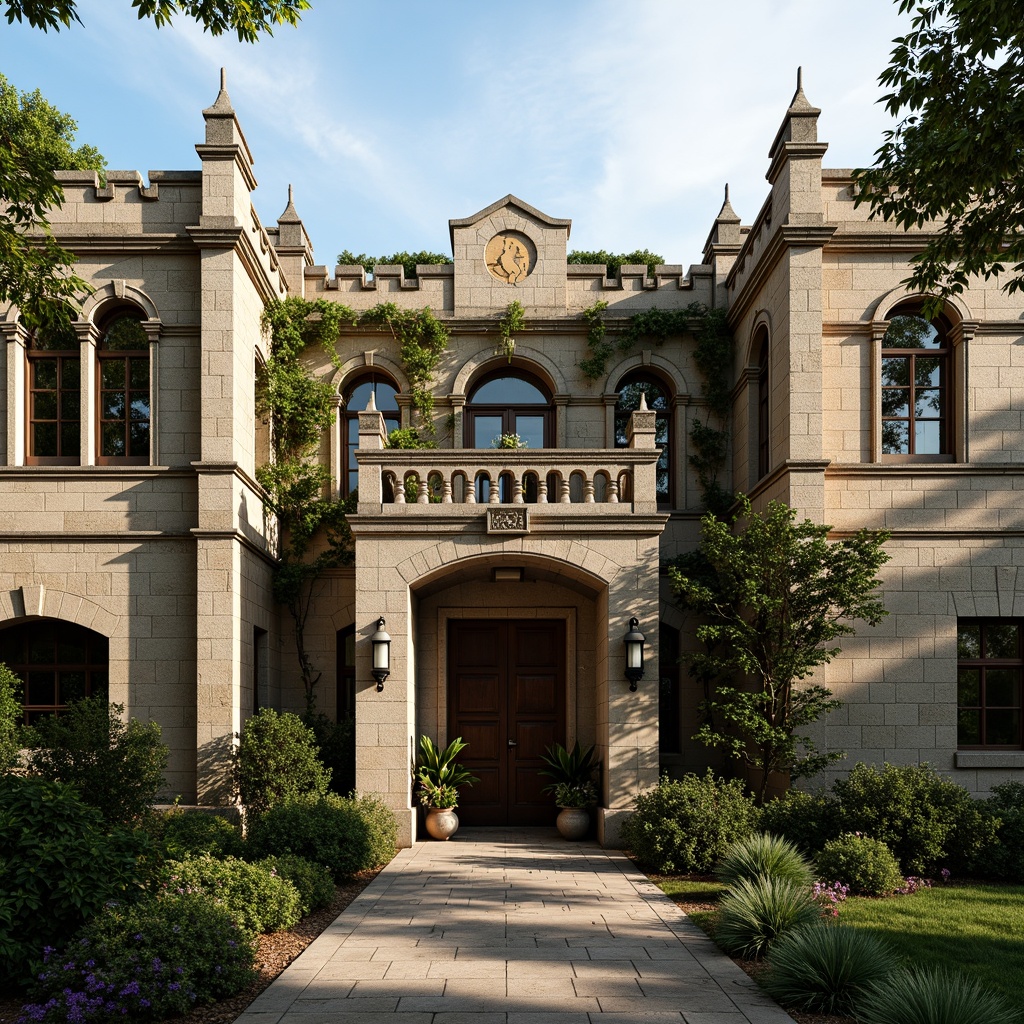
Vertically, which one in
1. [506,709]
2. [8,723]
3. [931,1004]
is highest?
[8,723]

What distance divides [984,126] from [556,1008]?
7.80 metres

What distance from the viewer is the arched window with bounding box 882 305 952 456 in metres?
13.6

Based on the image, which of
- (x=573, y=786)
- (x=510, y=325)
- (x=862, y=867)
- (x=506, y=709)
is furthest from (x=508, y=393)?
(x=862, y=867)

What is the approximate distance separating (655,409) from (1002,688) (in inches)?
275

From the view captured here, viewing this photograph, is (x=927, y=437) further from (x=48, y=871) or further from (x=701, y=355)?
(x=48, y=871)

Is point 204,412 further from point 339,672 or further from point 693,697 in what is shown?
point 693,697

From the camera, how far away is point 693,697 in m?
15.3

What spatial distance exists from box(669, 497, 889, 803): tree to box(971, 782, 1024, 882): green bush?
192 centimetres

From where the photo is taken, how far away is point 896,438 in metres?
13.6

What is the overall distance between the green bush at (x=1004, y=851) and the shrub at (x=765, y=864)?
3132 mm

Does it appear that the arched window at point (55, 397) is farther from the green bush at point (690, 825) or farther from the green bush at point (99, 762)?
the green bush at point (690, 825)

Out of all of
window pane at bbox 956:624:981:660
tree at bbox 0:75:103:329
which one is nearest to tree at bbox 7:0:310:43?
tree at bbox 0:75:103:329

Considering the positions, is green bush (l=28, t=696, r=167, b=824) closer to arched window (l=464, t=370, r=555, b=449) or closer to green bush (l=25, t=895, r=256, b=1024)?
green bush (l=25, t=895, r=256, b=1024)

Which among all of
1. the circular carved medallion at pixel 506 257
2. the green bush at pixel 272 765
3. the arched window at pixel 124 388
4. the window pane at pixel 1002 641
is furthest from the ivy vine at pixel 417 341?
the window pane at pixel 1002 641
